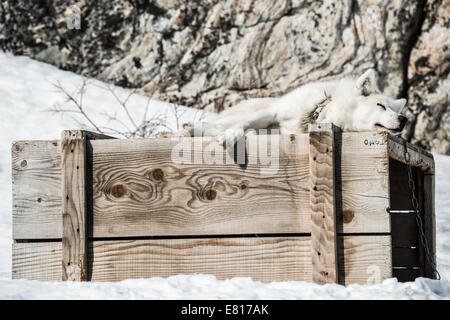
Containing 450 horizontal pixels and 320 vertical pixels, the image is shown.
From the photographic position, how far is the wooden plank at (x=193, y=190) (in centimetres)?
246

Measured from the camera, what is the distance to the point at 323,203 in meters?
2.38

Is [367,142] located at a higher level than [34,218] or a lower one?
higher

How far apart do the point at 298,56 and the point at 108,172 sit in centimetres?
572

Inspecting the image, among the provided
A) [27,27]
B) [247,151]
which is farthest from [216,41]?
[247,151]

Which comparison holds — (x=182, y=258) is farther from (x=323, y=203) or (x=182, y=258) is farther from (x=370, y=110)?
(x=370, y=110)

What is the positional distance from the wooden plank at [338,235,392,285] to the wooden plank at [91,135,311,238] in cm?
22

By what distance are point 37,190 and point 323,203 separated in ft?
4.80

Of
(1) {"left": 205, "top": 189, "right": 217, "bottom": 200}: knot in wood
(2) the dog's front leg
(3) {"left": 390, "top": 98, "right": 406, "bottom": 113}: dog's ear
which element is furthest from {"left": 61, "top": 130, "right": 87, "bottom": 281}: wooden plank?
(3) {"left": 390, "top": 98, "right": 406, "bottom": 113}: dog's ear

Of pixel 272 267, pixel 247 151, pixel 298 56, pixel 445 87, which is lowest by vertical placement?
pixel 272 267

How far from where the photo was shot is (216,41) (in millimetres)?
8180

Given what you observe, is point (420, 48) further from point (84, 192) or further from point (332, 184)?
point (84, 192)

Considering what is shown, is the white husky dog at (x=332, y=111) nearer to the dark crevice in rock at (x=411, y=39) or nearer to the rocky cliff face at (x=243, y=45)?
the rocky cliff face at (x=243, y=45)

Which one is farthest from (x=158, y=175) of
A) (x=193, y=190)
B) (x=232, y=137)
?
(x=232, y=137)

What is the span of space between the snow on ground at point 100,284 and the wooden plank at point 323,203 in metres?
0.10
